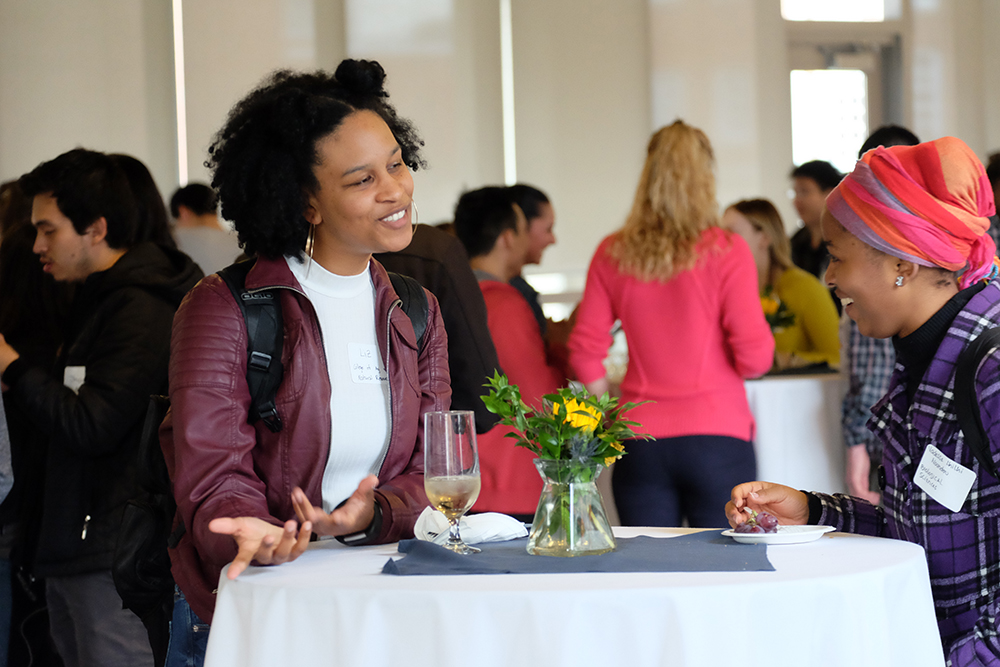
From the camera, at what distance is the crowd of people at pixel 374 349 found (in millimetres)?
1629

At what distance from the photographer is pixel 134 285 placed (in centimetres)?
249

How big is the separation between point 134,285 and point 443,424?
4.11ft

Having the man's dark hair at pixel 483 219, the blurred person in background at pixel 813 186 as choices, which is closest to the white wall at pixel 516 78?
the blurred person in background at pixel 813 186

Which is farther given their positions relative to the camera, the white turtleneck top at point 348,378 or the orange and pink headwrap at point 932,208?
the white turtleneck top at point 348,378

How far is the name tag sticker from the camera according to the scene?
1.56 m

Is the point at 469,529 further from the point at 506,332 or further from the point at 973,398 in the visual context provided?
the point at 506,332

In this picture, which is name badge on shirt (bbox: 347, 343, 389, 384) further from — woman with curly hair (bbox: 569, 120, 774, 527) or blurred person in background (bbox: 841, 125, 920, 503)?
blurred person in background (bbox: 841, 125, 920, 503)

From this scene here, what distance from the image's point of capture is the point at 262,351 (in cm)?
169

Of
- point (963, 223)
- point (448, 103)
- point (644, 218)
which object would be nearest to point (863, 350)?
point (644, 218)

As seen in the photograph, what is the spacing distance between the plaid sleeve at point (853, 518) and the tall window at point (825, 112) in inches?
249

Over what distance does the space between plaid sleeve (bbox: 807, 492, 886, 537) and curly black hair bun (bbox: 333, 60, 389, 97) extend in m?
1.08

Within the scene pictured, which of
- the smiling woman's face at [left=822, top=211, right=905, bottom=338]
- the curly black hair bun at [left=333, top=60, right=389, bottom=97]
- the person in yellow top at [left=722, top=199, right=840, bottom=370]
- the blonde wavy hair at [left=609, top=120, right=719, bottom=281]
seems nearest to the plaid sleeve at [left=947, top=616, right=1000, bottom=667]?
the smiling woman's face at [left=822, top=211, right=905, bottom=338]

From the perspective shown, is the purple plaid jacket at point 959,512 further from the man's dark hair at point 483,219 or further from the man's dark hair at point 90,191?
the man's dark hair at point 483,219

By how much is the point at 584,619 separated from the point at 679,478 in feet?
6.42
